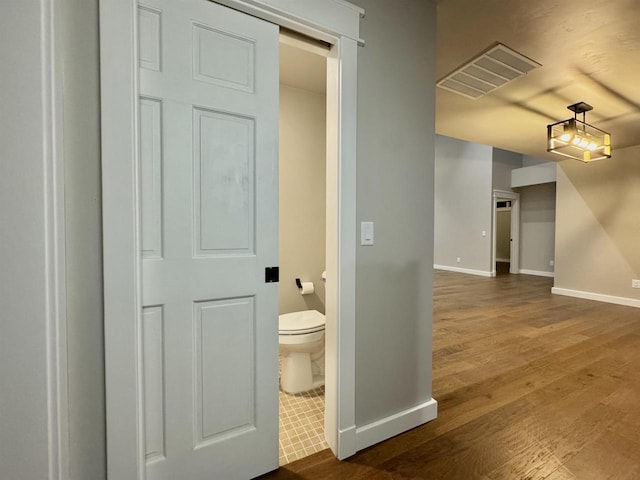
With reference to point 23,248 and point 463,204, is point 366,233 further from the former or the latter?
point 463,204

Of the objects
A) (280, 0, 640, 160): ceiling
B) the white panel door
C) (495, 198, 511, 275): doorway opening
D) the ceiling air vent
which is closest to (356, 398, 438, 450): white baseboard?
the white panel door

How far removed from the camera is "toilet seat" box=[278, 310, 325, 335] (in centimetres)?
196

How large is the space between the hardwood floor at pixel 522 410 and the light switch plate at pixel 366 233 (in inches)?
42.1

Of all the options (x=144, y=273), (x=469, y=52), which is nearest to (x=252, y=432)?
(x=144, y=273)

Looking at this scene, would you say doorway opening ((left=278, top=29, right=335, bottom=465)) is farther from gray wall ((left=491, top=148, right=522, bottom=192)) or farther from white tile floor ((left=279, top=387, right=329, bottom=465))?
gray wall ((left=491, top=148, right=522, bottom=192))

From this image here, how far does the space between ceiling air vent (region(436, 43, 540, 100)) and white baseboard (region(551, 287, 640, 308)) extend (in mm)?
4335

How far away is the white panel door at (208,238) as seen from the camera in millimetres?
1128

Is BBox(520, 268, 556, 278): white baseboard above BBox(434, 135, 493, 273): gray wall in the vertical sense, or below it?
below

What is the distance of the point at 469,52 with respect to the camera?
2.20m

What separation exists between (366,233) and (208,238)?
761 mm

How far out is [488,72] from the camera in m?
2.44

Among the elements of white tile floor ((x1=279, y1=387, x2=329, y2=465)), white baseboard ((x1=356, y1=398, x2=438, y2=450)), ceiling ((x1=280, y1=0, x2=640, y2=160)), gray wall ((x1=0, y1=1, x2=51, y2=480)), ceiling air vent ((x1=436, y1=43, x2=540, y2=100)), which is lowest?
white tile floor ((x1=279, y1=387, x2=329, y2=465))

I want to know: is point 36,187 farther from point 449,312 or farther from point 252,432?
point 449,312

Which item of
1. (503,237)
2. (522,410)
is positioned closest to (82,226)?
(522,410)
